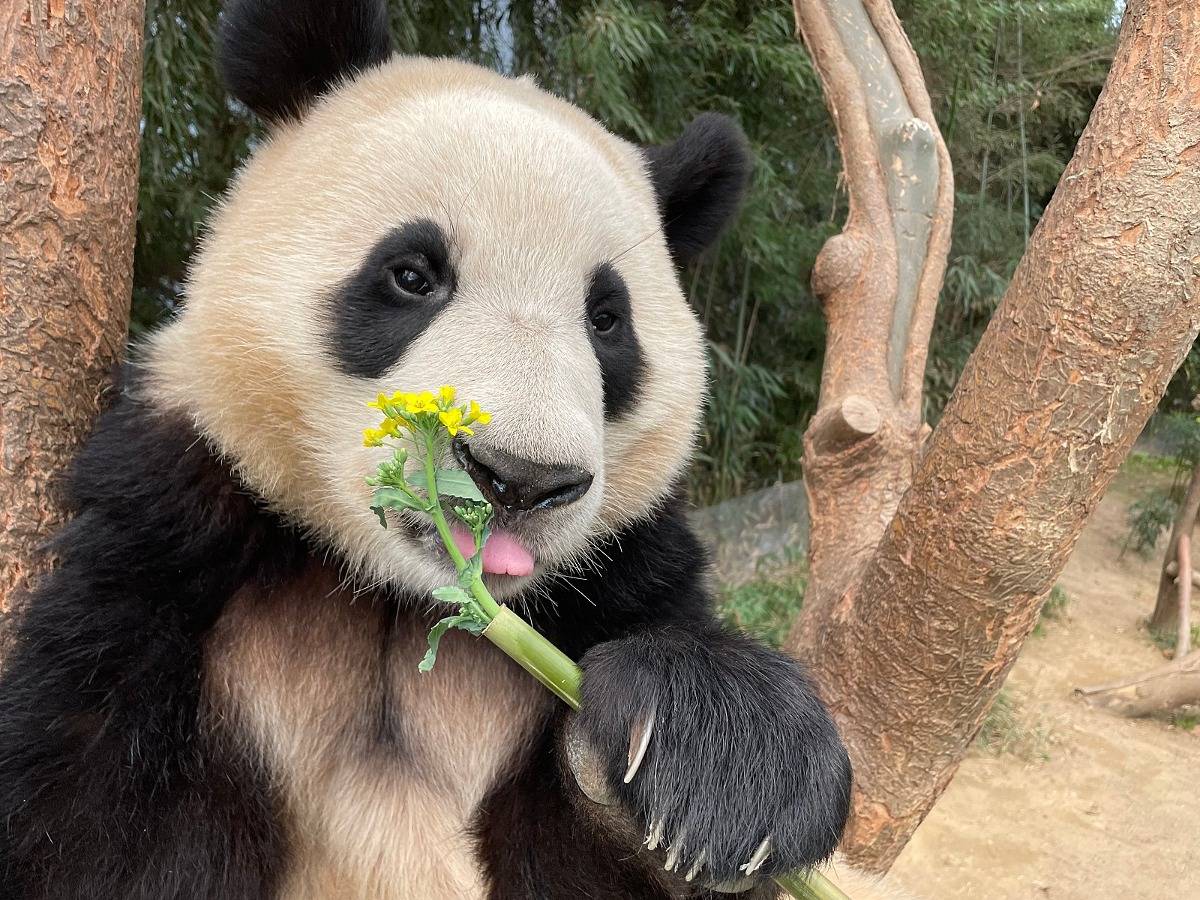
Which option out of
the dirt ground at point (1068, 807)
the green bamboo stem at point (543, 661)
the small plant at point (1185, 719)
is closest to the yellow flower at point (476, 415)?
the green bamboo stem at point (543, 661)

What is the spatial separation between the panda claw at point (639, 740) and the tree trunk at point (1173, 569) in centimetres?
573

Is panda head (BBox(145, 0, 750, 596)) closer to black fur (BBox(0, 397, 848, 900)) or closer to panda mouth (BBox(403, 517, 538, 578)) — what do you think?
panda mouth (BBox(403, 517, 538, 578))

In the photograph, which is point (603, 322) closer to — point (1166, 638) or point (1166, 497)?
point (1166, 638)

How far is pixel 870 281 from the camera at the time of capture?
2590 mm

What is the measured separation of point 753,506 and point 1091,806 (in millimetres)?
2426

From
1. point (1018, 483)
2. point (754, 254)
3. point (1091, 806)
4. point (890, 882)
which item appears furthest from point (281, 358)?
point (1091, 806)

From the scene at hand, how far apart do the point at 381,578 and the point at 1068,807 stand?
160 inches

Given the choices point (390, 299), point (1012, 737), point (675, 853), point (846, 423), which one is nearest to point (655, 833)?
point (675, 853)

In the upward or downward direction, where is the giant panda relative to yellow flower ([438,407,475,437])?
downward

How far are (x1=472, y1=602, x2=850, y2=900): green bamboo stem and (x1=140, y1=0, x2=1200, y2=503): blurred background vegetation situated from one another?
216 cm

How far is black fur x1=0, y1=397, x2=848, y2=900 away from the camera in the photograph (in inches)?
46.1

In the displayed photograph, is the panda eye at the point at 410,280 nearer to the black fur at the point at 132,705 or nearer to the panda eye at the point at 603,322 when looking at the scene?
the panda eye at the point at 603,322

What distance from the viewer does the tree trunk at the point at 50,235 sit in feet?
4.46

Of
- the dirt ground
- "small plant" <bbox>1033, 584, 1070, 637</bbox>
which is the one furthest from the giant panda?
"small plant" <bbox>1033, 584, 1070, 637</bbox>
